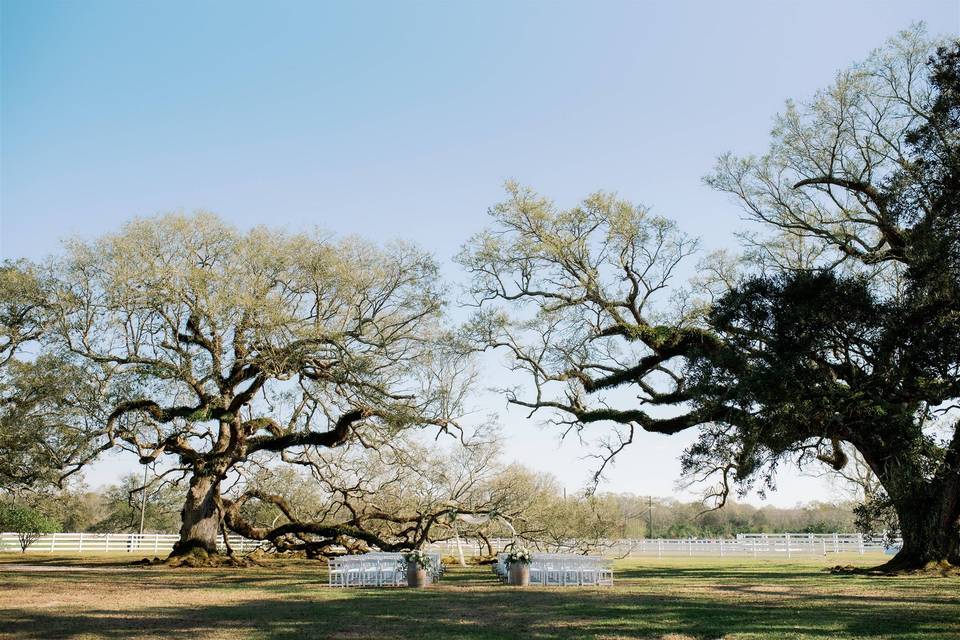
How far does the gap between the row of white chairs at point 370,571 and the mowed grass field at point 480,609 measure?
64cm

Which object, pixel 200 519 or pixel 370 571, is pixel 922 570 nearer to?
pixel 370 571

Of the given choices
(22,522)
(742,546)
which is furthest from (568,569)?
(22,522)

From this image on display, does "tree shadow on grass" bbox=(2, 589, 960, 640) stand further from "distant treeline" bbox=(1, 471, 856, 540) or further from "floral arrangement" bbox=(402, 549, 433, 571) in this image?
"distant treeline" bbox=(1, 471, 856, 540)

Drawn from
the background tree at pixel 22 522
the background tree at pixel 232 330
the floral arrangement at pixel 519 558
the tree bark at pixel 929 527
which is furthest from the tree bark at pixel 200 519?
the tree bark at pixel 929 527

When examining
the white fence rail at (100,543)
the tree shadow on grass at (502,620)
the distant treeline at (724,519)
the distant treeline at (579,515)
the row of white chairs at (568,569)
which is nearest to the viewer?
the tree shadow on grass at (502,620)

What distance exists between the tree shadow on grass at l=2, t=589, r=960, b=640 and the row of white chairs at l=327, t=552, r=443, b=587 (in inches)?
198

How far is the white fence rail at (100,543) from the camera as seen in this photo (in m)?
43.7

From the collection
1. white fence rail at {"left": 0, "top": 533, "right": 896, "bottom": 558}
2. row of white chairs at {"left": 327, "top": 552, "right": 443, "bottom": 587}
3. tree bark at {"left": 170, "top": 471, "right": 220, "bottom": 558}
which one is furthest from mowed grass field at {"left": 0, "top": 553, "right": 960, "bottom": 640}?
white fence rail at {"left": 0, "top": 533, "right": 896, "bottom": 558}

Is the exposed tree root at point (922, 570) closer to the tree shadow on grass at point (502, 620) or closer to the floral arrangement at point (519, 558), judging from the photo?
the tree shadow on grass at point (502, 620)

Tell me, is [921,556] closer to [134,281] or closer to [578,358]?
[578,358]

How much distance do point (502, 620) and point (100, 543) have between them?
41.3 m

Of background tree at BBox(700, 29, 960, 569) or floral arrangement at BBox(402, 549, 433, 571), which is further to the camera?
floral arrangement at BBox(402, 549, 433, 571)

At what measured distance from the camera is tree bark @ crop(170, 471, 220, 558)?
28172mm

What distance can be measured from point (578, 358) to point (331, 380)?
838 cm
